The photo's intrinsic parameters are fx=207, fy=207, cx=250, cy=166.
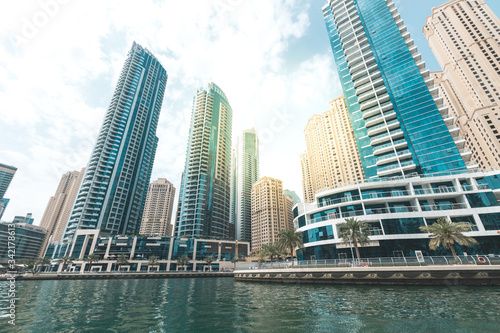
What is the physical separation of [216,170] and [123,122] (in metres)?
64.4

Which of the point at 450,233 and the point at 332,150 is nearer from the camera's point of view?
the point at 450,233

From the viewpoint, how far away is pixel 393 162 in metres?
57.4

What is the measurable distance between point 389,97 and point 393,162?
22.0 m

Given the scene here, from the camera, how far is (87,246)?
3647 inches

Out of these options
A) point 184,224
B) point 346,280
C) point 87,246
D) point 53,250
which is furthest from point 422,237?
point 53,250

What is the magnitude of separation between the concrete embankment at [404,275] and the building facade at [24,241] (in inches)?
7931

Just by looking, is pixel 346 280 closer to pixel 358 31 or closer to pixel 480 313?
pixel 480 313

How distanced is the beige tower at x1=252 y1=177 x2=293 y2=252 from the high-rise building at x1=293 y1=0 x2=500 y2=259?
9551cm

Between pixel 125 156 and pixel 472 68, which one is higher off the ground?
pixel 472 68

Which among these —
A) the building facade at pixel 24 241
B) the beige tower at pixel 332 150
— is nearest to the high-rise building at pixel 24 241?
the building facade at pixel 24 241

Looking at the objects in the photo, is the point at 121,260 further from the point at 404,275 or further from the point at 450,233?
the point at 450,233

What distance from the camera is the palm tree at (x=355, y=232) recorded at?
3725 centimetres

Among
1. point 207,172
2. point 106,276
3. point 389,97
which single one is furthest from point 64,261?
point 389,97

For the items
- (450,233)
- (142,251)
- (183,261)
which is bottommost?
(183,261)
